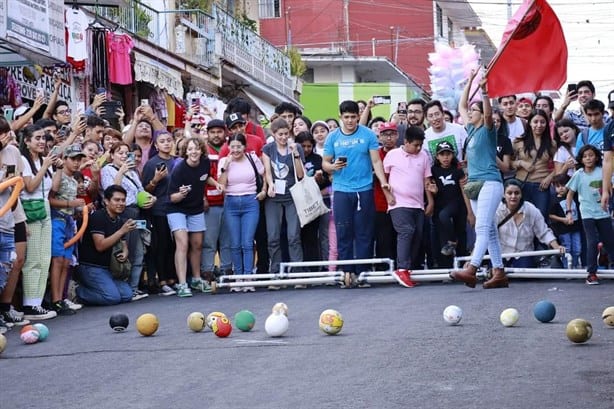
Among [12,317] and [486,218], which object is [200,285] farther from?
[486,218]

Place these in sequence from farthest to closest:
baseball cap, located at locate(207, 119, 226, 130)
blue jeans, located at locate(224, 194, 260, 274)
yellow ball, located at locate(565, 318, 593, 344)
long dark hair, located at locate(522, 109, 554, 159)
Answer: baseball cap, located at locate(207, 119, 226, 130) → long dark hair, located at locate(522, 109, 554, 159) → blue jeans, located at locate(224, 194, 260, 274) → yellow ball, located at locate(565, 318, 593, 344)

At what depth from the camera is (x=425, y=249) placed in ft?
52.6

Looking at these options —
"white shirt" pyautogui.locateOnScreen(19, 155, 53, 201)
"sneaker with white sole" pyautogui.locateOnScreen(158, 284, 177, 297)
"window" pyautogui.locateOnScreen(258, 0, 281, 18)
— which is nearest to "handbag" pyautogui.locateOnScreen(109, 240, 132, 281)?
"sneaker with white sole" pyautogui.locateOnScreen(158, 284, 177, 297)

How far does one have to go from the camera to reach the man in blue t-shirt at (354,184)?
15.1 metres

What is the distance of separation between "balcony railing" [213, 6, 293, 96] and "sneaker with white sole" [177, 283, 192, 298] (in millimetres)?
19214

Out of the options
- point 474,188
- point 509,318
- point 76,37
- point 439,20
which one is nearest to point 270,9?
point 439,20

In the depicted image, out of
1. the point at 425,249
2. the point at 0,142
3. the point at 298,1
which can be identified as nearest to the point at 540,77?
the point at 425,249

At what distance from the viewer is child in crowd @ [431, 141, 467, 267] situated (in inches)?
611

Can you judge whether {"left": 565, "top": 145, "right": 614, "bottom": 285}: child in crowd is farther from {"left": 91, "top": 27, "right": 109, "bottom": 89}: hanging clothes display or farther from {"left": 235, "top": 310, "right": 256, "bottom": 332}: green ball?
{"left": 91, "top": 27, "right": 109, "bottom": 89}: hanging clothes display

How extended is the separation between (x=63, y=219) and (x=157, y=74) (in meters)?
12.0

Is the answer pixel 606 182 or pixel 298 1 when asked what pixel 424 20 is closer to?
pixel 298 1

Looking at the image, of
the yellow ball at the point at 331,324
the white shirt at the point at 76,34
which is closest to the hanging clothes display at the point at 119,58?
the white shirt at the point at 76,34

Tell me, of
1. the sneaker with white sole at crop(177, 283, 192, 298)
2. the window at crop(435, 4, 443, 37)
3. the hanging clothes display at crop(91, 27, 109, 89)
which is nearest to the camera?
the sneaker with white sole at crop(177, 283, 192, 298)

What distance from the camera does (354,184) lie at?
597 inches
